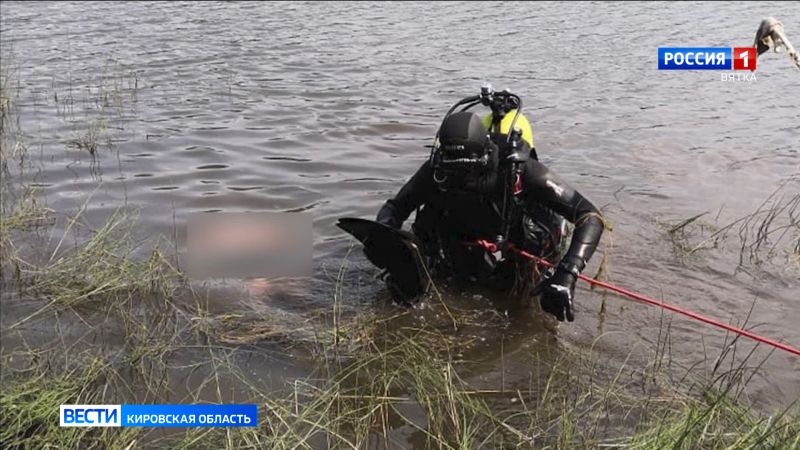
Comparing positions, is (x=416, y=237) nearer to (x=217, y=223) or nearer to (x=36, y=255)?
(x=217, y=223)

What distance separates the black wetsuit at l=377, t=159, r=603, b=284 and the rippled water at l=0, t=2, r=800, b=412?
20.7 inches

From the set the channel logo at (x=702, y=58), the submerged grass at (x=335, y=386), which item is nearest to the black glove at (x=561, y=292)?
the submerged grass at (x=335, y=386)

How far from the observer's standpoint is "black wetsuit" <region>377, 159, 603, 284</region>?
4.08 metres

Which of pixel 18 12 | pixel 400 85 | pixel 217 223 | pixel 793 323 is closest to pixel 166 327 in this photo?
pixel 217 223

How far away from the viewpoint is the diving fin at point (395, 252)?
13.3 ft

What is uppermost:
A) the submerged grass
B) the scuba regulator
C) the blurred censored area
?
the scuba regulator

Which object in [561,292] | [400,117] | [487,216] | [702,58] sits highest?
[702,58]

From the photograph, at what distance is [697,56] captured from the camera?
1099cm

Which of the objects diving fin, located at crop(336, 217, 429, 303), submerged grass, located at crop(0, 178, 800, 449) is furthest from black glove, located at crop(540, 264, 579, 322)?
diving fin, located at crop(336, 217, 429, 303)

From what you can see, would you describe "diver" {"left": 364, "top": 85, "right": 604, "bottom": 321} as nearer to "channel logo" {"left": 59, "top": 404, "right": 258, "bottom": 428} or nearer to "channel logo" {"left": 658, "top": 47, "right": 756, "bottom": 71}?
"channel logo" {"left": 59, "top": 404, "right": 258, "bottom": 428}

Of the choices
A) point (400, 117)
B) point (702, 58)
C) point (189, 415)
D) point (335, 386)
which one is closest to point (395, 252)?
point (335, 386)

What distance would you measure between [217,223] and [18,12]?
34.5 feet

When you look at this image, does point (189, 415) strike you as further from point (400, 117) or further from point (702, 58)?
point (702, 58)

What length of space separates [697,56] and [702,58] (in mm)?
140
